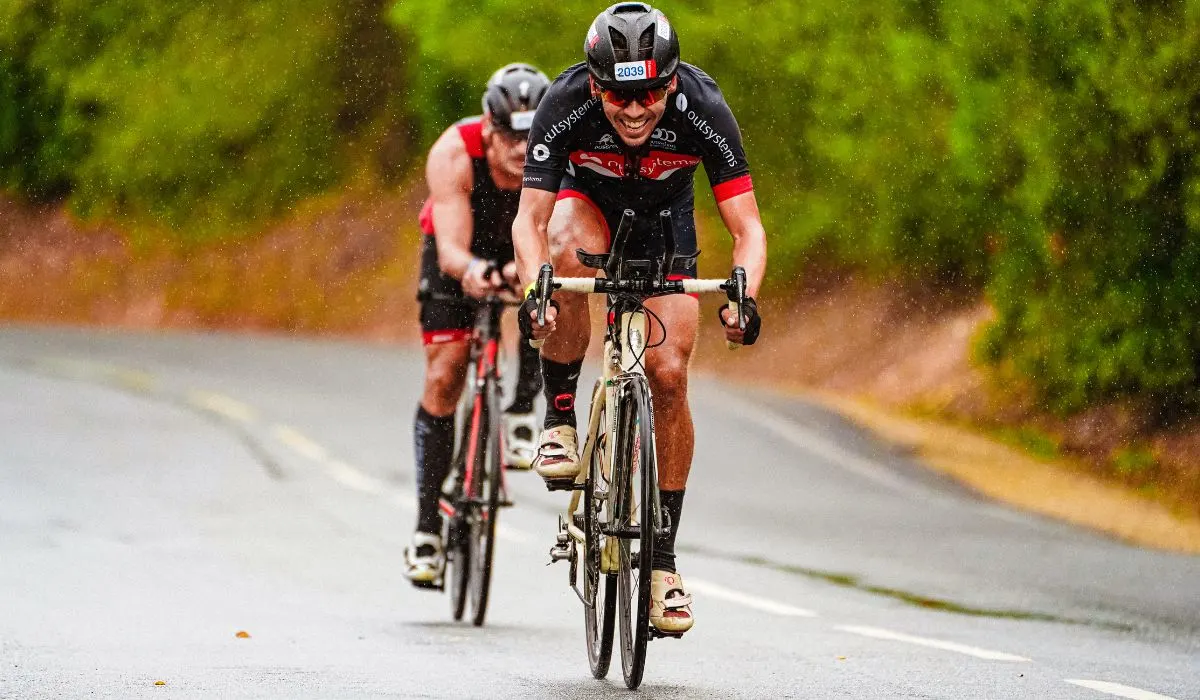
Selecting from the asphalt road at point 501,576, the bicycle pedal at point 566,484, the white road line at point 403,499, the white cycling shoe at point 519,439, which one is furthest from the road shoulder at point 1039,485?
the bicycle pedal at point 566,484

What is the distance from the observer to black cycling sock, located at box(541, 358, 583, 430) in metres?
7.48

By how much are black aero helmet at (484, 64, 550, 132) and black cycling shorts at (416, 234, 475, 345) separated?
788 millimetres

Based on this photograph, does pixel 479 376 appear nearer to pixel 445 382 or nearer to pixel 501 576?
pixel 445 382

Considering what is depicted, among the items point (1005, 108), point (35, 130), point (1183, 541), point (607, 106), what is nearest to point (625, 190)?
point (607, 106)

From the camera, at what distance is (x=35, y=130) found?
2105 inches

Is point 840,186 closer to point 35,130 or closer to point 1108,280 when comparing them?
point 1108,280

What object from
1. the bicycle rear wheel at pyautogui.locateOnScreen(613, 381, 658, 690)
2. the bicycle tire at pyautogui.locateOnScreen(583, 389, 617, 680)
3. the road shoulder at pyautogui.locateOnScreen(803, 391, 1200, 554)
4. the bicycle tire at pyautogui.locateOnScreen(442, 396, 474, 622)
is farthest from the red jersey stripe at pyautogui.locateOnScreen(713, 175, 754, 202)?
the road shoulder at pyautogui.locateOnScreen(803, 391, 1200, 554)

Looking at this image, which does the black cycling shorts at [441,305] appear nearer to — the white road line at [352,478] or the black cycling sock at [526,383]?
the black cycling sock at [526,383]

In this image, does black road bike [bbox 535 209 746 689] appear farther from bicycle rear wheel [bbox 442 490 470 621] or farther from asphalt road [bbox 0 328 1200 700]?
bicycle rear wheel [bbox 442 490 470 621]

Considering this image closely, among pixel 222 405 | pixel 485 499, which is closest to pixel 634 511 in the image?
pixel 485 499

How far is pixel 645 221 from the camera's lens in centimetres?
722

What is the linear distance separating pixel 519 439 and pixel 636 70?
3.34 m

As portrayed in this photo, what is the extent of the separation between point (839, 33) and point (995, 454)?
795 cm

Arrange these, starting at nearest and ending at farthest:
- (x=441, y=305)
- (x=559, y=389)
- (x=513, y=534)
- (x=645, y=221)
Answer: (x=645, y=221)
(x=559, y=389)
(x=441, y=305)
(x=513, y=534)
